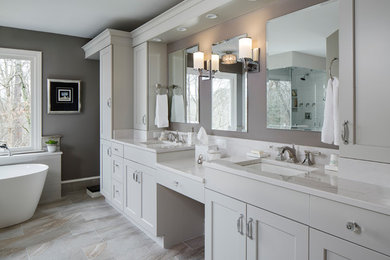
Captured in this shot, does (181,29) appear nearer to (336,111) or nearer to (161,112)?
(161,112)

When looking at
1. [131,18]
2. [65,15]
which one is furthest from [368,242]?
[65,15]

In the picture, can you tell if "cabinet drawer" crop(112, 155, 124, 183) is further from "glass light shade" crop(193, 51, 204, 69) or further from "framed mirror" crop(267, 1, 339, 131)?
"framed mirror" crop(267, 1, 339, 131)

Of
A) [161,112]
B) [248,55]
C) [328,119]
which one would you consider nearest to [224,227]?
[328,119]

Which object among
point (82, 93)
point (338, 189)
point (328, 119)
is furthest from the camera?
point (82, 93)

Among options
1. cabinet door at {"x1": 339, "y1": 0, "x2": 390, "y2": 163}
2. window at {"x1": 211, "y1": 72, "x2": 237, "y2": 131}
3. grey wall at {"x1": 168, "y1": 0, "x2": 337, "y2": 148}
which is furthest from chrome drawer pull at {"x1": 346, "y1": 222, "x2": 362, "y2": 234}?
window at {"x1": 211, "y1": 72, "x2": 237, "y2": 131}

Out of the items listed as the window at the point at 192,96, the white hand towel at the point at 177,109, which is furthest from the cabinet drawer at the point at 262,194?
the white hand towel at the point at 177,109

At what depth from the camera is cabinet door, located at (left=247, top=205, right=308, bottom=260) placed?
55.2 inches

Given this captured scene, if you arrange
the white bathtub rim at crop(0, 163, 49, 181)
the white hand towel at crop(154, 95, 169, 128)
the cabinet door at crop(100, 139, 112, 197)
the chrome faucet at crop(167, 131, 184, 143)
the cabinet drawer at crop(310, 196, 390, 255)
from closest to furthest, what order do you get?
the cabinet drawer at crop(310, 196, 390, 255), the chrome faucet at crop(167, 131, 184, 143), the white hand towel at crop(154, 95, 169, 128), the white bathtub rim at crop(0, 163, 49, 181), the cabinet door at crop(100, 139, 112, 197)

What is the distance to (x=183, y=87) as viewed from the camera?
3.38 m

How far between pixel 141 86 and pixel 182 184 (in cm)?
184

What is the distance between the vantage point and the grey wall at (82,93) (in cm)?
420

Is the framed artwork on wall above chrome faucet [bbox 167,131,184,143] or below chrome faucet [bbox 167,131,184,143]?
above

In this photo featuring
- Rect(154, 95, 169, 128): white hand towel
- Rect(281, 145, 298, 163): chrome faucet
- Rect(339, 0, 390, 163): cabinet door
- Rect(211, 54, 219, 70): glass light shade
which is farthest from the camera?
Rect(154, 95, 169, 128): white hand towel

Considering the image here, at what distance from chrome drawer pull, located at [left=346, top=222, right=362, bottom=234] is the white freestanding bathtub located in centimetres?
330
